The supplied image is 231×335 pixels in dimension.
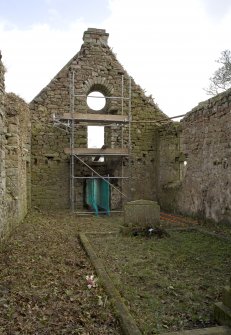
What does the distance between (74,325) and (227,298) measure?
157cm

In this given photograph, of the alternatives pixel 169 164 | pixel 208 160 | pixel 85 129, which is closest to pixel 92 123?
pixel 85 129

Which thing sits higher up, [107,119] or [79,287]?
[107,119]

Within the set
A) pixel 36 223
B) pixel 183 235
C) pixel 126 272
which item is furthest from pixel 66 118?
pixel 126 272

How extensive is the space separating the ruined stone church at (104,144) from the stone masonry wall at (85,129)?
0.04 m

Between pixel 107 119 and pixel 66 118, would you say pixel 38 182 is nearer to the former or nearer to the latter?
pixel 66 118

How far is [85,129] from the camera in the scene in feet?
42.2

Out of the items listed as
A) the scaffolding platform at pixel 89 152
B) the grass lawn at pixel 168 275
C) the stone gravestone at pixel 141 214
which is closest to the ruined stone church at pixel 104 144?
the scaffolding platform at pixel 89 152

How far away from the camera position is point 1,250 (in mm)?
5887

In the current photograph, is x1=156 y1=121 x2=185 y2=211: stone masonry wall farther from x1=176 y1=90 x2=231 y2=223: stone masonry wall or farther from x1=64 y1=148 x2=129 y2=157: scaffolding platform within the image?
x1=64 y1=148 x2=129 y2=157: scaffolding platform

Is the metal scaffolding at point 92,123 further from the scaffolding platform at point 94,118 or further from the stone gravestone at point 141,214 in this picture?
the stone gravestone at point 141,214

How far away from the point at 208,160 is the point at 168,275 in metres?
5.49

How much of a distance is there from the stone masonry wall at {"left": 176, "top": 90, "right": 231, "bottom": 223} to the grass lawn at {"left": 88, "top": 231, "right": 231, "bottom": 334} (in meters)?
1.90

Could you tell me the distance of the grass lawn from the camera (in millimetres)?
3490

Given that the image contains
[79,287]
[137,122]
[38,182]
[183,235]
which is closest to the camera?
[79,287]
